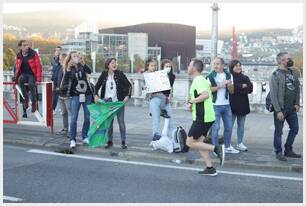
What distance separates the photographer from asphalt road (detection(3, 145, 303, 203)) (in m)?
5.53

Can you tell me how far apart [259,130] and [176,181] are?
511 cm

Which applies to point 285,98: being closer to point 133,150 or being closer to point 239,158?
point 239,158

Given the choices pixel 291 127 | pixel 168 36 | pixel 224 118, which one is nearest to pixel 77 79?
pixel 224 118

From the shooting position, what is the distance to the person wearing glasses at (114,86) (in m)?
8.22

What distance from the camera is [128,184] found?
6105 millimetres

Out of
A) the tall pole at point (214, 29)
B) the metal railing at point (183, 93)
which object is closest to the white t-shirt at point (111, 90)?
the tall pole at point (214, 29)

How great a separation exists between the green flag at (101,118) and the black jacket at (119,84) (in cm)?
20

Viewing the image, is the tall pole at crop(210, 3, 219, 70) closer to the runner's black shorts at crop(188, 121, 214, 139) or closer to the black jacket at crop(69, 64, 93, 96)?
the black jacket at crop(69, 64, 93, 96)

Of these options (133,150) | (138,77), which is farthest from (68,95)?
(138,77)

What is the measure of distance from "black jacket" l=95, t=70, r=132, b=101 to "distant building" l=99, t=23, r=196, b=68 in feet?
406

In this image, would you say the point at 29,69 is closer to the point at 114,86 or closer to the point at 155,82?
the point at 114,86

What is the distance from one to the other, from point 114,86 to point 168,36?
129 meters

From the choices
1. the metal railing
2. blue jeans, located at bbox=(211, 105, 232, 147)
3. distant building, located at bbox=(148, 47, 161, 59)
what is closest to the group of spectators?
blue jeans, located at bbox=(211, 105, 232, 147)

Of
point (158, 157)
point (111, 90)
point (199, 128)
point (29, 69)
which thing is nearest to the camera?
point (199, 128)
